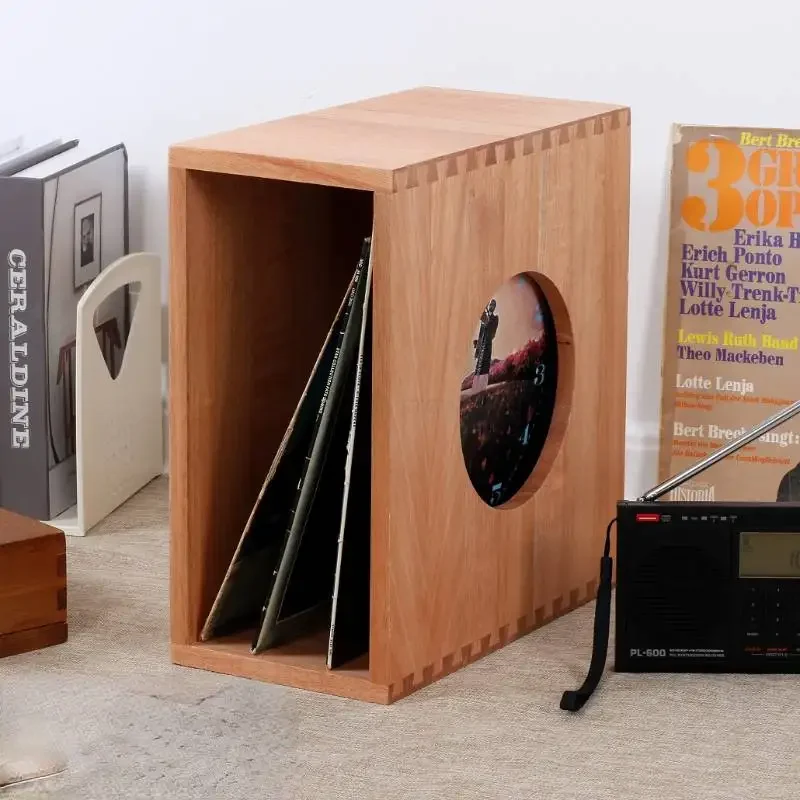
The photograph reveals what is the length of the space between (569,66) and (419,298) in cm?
57

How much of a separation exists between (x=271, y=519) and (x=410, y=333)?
0.22 metres

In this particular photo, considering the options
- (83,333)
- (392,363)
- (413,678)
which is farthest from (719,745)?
(83,333)

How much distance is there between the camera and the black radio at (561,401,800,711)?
1.24 meters

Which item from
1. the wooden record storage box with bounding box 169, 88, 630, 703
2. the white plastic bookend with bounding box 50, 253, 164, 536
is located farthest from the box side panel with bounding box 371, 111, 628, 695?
the white plastic bookend with bounding box 50, 253, 164, 536

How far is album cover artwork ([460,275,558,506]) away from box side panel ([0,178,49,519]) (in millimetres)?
510

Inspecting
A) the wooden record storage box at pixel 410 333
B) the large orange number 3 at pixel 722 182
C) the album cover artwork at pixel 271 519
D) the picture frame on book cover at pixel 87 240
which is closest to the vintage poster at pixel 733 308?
the large orange number 3 at pixel 722 182

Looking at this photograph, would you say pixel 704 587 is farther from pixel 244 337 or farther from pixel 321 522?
pixel 244 337

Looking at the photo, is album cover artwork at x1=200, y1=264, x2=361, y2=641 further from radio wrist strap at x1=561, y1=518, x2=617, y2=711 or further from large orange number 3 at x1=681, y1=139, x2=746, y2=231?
large orange number 3 at x1=681, y1=139, x2=746, y2=231

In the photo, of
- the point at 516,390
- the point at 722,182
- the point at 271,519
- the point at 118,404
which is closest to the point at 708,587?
the point at 516,390

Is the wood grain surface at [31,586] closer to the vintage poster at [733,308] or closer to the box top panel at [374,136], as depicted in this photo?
the box top panel at [374,136]

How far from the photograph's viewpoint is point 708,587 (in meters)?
1.25

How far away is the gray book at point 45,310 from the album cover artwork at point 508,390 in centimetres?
51

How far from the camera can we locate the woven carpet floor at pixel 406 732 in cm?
108

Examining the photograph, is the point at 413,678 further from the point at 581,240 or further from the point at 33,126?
the point at 33,126
